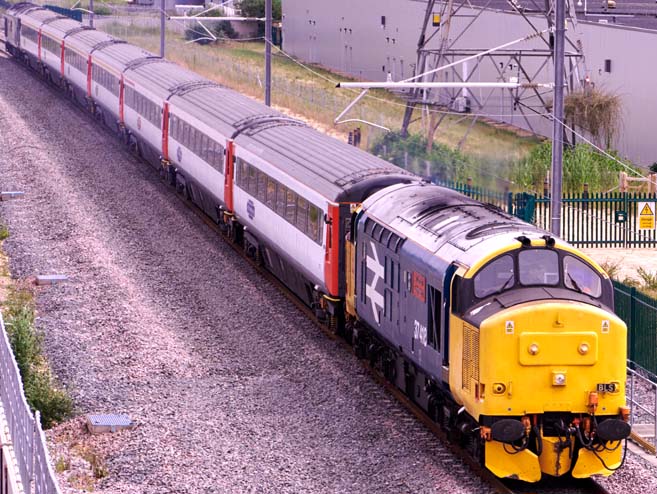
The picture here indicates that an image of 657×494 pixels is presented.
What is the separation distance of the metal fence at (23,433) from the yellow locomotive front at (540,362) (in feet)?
16.1

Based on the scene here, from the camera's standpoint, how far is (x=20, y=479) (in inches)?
517

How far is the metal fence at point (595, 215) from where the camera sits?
32391 mm

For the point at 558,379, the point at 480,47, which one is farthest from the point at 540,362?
the point at 480,47

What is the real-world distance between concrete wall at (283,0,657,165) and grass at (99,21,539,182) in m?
1.21

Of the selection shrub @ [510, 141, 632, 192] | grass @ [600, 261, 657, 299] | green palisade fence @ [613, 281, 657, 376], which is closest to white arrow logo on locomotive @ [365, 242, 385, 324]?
green palisade fence @ [613, 281, 657, 376]

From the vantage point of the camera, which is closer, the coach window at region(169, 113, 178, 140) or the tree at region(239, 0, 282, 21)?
the coach window at region(169, 113, 178, 140)

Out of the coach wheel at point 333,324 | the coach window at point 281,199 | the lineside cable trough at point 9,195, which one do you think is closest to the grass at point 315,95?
the lineside cable trough at point 9,195

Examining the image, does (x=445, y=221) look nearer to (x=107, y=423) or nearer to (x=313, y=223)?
(x=107, y=423)

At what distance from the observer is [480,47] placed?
5222 centimetres

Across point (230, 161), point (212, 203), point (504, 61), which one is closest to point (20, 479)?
point (230, 161)

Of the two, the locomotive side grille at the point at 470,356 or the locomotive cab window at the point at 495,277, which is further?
the locomotive cab window at the point at 495,277

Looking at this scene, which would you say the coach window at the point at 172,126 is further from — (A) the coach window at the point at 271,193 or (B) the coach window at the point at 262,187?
(A) the coach window at the point at 271,193

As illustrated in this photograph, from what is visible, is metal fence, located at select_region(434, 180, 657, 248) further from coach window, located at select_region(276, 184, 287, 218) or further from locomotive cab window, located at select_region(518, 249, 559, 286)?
locomotive cab window, located at select_region(518, 249, 559, 286)

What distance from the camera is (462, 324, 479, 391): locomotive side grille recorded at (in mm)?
14859
